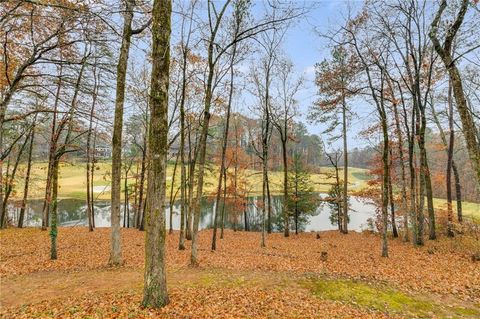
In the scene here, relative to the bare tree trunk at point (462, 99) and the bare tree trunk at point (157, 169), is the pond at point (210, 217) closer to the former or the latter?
the bare tree trunk at point (462, 99)

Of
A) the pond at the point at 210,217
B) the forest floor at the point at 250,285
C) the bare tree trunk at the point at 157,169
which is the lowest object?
the pond at the point at 210,217

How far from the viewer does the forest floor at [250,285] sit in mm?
6156

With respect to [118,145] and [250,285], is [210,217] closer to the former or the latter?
[118,145]

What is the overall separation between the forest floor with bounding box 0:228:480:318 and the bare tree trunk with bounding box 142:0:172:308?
0.56 meters

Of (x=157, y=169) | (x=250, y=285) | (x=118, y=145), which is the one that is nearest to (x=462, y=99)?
(x=250, y=285)

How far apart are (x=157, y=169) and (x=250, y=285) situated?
4.73 m

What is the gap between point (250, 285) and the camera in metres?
8.01

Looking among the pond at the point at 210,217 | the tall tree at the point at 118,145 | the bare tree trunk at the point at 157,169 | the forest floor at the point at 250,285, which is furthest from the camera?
the pond at the point at 210,217

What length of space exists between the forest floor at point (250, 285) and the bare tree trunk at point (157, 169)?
1.85 ft

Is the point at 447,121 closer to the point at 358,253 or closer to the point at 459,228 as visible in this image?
the point at 459,228

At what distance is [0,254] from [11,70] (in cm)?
794

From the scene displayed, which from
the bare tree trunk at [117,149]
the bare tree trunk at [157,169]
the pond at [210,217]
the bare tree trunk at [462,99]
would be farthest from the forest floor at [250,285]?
the pond at [210,217]

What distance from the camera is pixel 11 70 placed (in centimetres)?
1091

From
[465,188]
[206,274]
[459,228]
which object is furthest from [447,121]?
[465,188]
